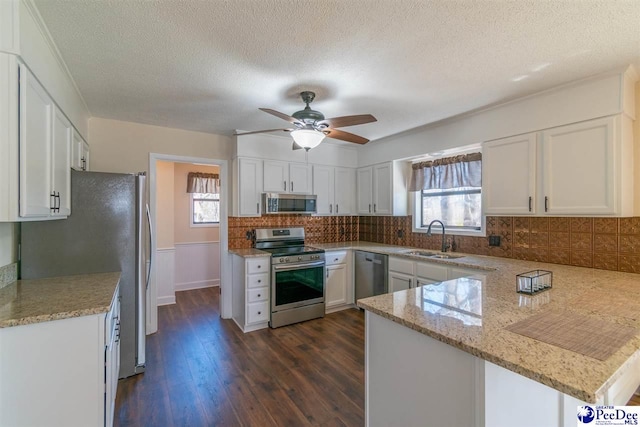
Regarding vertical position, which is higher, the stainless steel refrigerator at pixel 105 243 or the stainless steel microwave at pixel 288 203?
the stainless steel microwave at pixel 288 203

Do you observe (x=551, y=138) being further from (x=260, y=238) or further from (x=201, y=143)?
(x=201, y=143)

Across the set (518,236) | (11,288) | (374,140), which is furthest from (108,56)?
(518,236)

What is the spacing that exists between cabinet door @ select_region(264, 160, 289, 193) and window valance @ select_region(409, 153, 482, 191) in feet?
6.00

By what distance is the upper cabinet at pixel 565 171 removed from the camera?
7.27 ft

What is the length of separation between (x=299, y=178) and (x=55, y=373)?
330cm

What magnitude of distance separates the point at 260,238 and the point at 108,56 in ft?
8.50

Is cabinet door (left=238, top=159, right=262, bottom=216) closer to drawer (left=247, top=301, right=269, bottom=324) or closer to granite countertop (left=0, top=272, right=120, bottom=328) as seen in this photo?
drawer (left=247, top=301, right=269, bottom=324)

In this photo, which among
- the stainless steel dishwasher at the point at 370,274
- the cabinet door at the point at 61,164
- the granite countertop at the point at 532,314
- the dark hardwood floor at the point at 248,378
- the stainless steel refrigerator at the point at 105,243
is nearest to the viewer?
the granite countertop at the point at 532,314

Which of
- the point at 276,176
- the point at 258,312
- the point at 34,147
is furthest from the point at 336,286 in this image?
the point at 34,147

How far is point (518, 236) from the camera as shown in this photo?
304cm

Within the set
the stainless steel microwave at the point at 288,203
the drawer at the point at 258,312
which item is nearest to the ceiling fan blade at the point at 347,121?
the stainless steel microwave at the point at 288,203

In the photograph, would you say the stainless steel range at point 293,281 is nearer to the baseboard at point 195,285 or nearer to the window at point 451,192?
the window at point 451,192

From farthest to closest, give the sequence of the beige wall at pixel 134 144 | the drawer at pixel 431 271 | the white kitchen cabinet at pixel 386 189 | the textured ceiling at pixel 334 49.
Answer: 1. the white kitchen cabinet at pixel 386 189
2. the beige wall at pixel 134 144
3. the drawer at pixel 431 271
4. the textured ceiling at pixel 334 49

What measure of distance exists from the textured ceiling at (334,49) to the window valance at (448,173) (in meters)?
0.86
